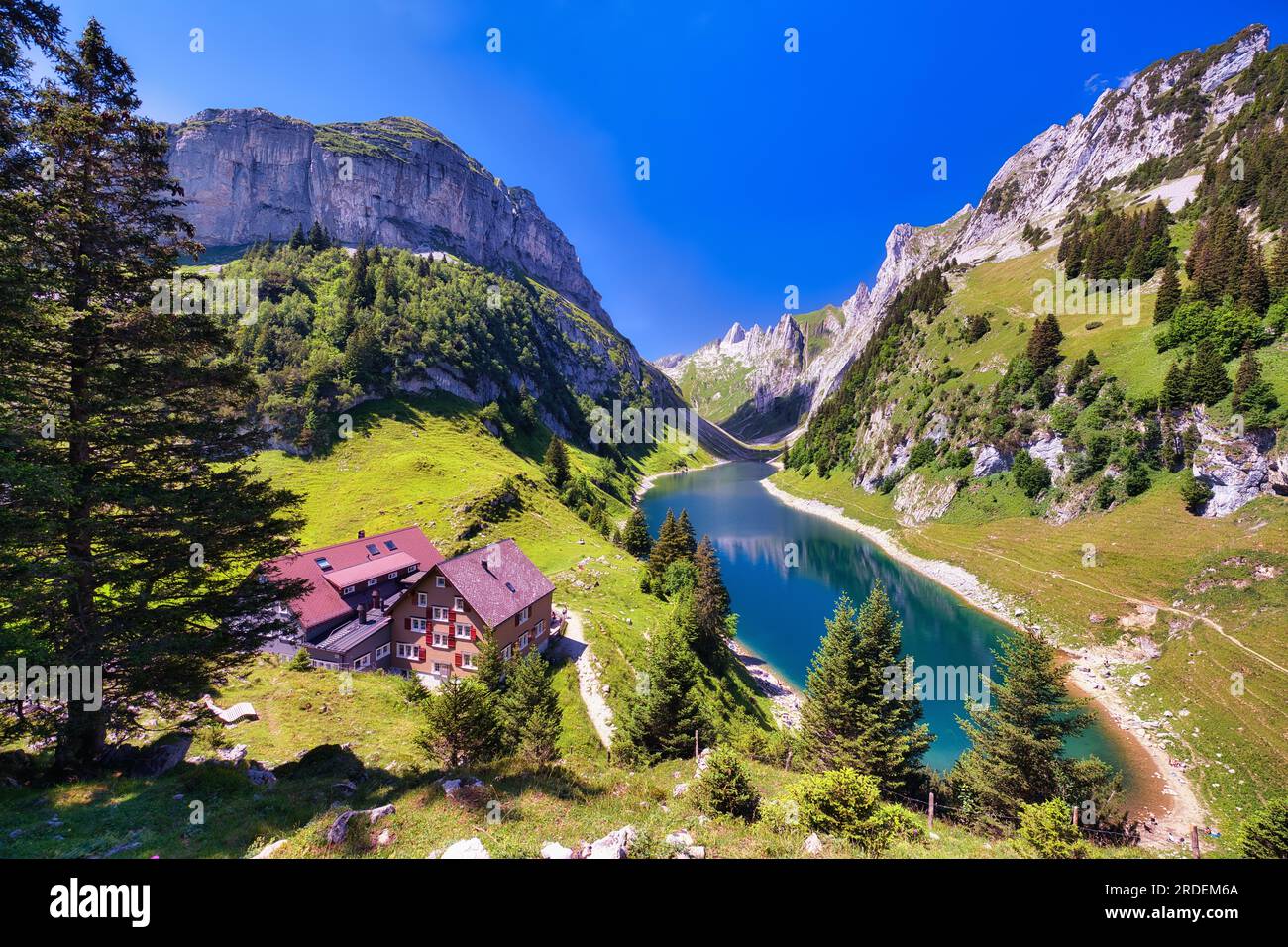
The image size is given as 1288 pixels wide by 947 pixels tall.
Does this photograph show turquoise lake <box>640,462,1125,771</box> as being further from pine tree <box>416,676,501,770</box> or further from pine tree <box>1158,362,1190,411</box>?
pine tree <box>1158,362,1190,411</box>

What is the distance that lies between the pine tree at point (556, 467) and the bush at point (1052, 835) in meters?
84.0

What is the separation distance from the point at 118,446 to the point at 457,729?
13.8m

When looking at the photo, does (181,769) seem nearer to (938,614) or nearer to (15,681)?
(15,681)

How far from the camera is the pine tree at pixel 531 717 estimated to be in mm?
19875

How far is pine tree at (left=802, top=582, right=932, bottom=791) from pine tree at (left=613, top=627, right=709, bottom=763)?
5.86 m

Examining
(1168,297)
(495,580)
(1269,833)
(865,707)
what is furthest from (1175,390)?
(495,580)

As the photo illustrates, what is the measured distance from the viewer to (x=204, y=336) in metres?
14.4

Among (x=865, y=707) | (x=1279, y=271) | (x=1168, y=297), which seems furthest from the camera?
(x=1168, y=297)

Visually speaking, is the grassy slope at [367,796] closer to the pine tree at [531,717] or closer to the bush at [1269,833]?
the pine tree at [531,717]

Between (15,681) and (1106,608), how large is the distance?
220 feet

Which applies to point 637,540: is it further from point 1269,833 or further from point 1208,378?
point 1208,378

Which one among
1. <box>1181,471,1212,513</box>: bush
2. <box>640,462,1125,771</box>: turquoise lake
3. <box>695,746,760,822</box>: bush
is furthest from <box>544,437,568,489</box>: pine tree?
<box>1181,471,1212,513</box>: bush

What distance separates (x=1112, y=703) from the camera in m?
35.1
